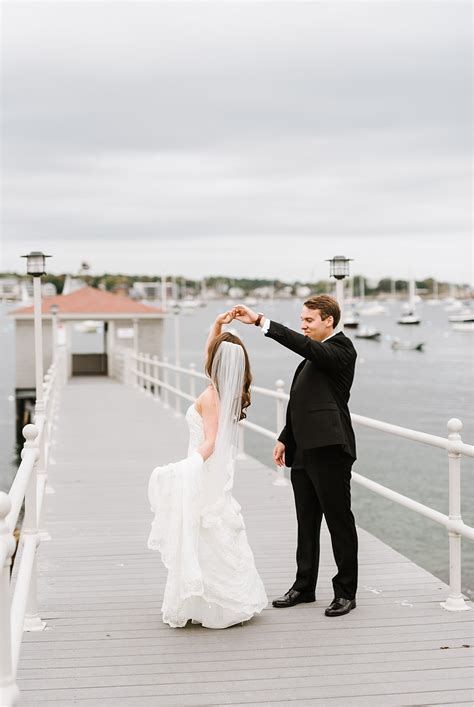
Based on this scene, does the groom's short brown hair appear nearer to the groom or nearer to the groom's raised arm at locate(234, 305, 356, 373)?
the groom

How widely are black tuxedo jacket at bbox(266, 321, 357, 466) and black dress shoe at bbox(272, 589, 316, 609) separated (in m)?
0.89

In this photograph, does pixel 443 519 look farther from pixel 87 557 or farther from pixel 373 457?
pixel 373 457

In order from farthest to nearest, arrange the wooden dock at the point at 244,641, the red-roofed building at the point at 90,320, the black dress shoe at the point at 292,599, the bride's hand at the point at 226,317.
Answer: the red-roofed building at the point at 90,320 → the black dress shoe at the point at 292,599 → the bride's hand at the point at 226,317 → the wooden dock at the point at 244,641

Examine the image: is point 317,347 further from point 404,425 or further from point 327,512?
point 404,425

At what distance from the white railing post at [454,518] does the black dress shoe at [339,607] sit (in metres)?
0.55

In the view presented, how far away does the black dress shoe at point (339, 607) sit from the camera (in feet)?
16.7

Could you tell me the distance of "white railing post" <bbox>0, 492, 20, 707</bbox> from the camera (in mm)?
3061

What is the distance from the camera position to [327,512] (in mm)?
5113

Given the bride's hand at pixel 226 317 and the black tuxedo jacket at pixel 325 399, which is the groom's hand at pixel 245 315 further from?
the black tuxedo jacket at pixel 325 399

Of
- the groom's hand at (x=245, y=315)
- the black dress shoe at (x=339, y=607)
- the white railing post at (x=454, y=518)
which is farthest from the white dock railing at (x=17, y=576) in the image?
the white railing post at (x=454, y=518)

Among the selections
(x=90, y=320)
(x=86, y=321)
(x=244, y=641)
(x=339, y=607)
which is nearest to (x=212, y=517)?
(x=244, y=641)

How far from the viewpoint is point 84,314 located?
36.5 meters

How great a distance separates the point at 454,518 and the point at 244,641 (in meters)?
1.34

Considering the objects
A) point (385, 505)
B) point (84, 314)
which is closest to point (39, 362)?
point (385, 505)
